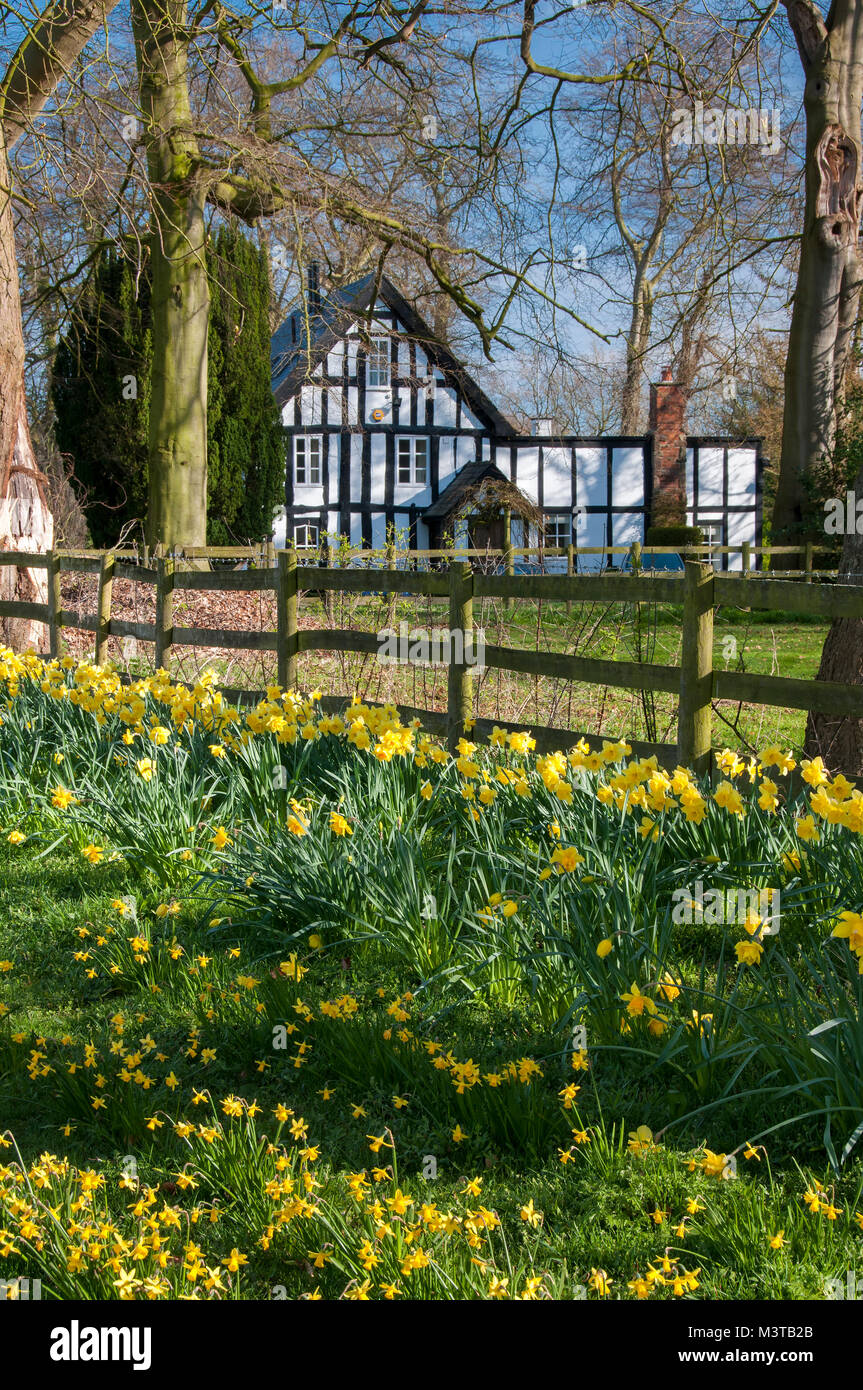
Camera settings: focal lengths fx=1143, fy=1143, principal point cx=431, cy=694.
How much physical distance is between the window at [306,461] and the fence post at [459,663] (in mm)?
23574

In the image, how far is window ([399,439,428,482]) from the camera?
29.4 metres

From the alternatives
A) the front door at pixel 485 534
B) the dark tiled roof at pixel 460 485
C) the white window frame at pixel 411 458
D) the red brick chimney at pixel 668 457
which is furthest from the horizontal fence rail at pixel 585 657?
the red brick chimney at pixel 668 457

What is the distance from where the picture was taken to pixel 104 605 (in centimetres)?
941

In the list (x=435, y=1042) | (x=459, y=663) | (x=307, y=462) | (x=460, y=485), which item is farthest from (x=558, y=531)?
(x=435, y=1042)

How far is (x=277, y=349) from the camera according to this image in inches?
1240

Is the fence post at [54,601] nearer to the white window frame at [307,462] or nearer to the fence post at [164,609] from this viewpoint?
the fence post at [164,609]

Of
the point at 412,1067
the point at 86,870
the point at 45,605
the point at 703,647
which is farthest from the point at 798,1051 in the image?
the point at 45,605

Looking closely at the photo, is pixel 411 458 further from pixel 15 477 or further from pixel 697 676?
pixel 697 676

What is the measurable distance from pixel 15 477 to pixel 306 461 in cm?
1908

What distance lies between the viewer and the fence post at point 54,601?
9.59 metres

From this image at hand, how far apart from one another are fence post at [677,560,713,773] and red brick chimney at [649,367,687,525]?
87.9 feet

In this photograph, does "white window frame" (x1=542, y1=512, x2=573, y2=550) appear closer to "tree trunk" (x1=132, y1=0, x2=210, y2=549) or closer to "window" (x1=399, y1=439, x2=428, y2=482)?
"window" (x1=399, y1=439, x2=428, y2=482)

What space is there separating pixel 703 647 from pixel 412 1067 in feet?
8.77
